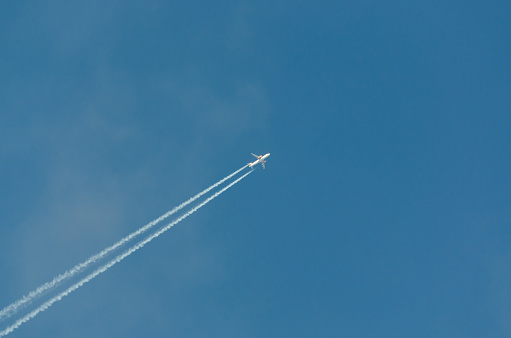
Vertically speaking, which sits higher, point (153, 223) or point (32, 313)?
point (153, 223)

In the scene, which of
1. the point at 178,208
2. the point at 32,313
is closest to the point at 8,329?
the point at 32,313

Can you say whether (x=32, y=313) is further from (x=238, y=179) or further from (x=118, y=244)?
(x=238, y=179)

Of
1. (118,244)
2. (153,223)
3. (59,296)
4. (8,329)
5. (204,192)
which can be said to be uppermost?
(204,192)

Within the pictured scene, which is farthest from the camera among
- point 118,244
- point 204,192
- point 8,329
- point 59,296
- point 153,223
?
point 204,192

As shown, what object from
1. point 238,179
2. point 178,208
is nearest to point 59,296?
point 178,208

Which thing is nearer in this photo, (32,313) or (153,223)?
(32,313)

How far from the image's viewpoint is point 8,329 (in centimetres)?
12675

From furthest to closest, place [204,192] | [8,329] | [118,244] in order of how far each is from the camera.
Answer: [204,192]
[118,244]
[8,329]

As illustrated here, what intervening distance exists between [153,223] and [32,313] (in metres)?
45.3

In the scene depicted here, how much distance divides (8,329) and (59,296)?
12.9 m

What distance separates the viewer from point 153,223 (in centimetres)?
16825

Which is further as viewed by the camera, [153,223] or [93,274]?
[153,223]

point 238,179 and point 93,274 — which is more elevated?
point 238,179

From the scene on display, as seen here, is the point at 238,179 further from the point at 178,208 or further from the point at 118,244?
the point at 118,244
